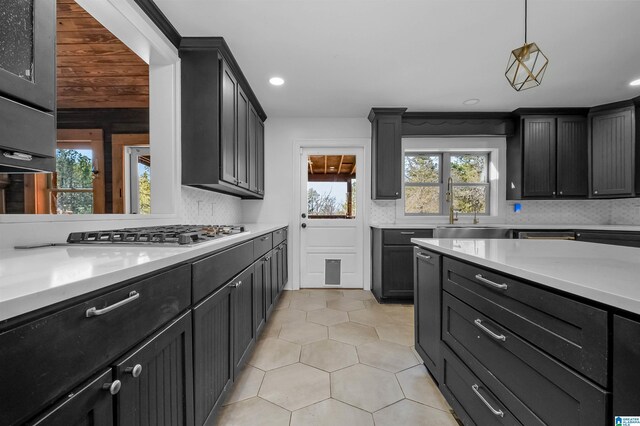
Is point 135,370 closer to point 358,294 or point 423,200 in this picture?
point 358,294

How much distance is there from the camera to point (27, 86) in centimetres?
75

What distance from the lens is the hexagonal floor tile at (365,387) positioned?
1546mm

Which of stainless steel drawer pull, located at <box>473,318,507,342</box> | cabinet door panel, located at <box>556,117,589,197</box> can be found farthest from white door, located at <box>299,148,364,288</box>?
stainless steel drawer pull, located at <box>473,318,507,342</box>

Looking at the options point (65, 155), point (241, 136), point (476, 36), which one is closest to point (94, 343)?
point (241, 136)

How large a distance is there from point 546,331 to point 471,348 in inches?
18.3

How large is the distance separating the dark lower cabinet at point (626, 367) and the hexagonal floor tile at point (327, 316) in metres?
2.18

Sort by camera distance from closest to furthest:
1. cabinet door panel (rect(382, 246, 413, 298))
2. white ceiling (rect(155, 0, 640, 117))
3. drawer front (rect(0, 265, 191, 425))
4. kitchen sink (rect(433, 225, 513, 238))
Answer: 1. drawer front (rect(0, 265, 191, 425))
2. white ceiling (rect(155, 0, 640, 117))
3. kitchen sink (rect(433, 225, 513, 238))
4. cabinet door panel (rect(382, 246, 413, 298))

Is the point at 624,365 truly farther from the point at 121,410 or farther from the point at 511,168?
the point at 511,168

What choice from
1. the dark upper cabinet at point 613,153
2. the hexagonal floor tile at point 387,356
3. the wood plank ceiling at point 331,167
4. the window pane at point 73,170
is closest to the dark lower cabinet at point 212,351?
the hexagonal floor tile at point 387,356

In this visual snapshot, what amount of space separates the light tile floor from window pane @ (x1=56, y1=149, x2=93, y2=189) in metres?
2.44

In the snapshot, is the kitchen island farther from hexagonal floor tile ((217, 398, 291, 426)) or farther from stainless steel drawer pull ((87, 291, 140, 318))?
stainless steel drawer pull ((87, 291, 140, 318))

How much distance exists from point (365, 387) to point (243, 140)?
2377 millimetres

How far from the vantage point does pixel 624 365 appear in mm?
606

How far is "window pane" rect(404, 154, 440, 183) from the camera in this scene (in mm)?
3990
